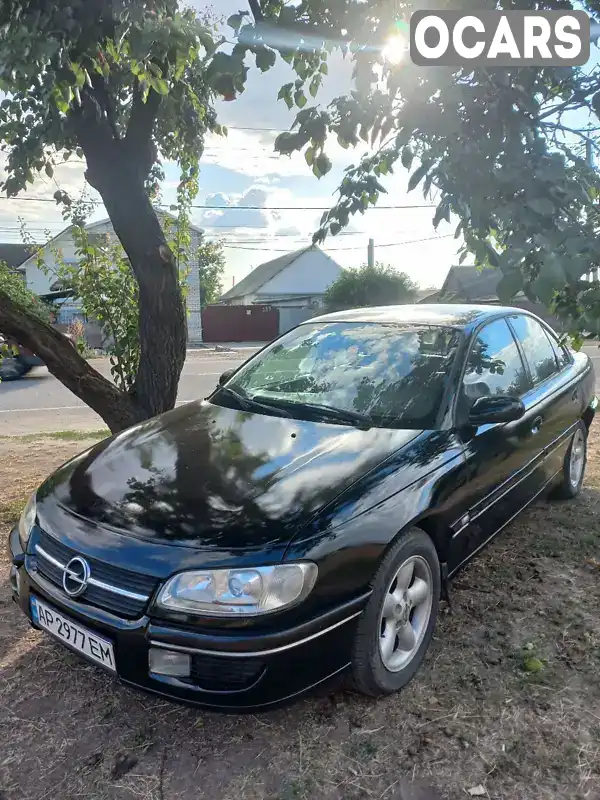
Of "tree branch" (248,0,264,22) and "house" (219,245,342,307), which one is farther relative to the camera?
"house" (219,245,342,307)

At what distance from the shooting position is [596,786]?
198 cm

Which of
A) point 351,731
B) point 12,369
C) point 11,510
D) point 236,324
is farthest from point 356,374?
point 236,324

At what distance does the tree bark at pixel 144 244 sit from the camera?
4.75 metres

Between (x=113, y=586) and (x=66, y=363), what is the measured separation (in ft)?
9.66

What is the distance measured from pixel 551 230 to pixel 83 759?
8.43 feet

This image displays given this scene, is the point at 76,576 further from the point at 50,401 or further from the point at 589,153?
the point at 50,401

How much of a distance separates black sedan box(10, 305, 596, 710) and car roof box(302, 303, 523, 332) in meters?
0.03

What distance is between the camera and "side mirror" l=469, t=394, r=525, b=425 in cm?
287

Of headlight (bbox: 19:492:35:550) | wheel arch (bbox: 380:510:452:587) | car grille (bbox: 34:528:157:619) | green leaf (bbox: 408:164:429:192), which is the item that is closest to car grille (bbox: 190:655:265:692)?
car grille (bbox: 34:528:157:619)

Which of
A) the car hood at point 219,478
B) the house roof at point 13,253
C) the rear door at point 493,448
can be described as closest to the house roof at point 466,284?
the house roof at point 13,253

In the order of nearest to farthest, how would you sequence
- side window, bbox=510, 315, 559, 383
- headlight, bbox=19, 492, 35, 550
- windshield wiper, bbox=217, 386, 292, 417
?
headlight, bbox=19, 492, 35, 550
windshield wiper, bbox=217, 386, 292, 417
side window, bbox=510, 315, 559, 383

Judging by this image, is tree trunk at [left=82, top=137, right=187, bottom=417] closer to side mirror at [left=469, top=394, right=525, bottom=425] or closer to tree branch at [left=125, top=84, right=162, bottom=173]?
tree branch at [left=125, top=84, right=162, bottom=173]

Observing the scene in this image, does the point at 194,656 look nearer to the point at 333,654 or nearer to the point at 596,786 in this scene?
the point at 333,654

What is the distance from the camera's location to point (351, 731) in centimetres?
223
